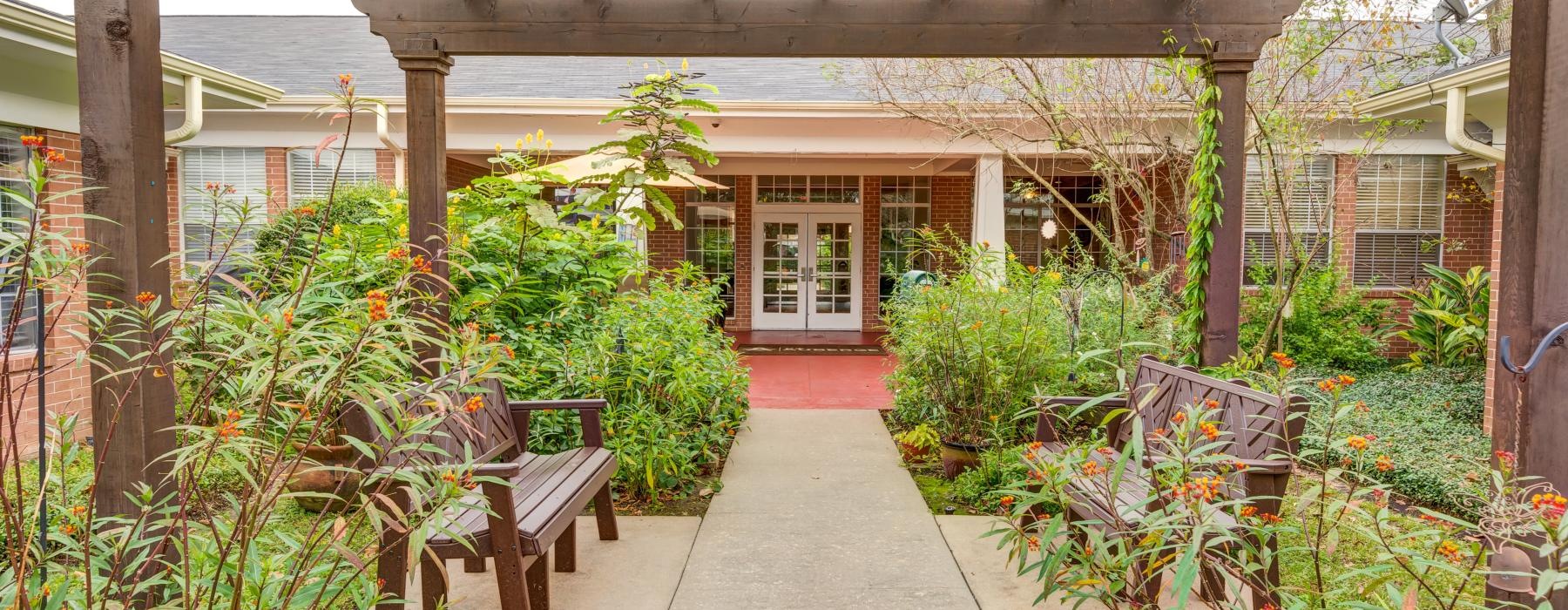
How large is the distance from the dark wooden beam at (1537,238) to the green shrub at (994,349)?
7.96ft

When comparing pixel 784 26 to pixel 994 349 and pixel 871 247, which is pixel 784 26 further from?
pixel 871 247

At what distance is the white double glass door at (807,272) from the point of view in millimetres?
14195

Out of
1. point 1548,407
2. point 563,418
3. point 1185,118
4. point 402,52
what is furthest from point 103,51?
point 1185,118

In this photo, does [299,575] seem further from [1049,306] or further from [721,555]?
[1049,306]

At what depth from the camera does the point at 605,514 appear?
436cm

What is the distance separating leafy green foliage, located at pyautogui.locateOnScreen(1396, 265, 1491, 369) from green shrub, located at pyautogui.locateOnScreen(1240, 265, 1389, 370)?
0.38 metres

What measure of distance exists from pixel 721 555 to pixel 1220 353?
256 cm

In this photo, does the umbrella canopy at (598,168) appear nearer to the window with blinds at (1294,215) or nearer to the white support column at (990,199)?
the white support column at (990,199)

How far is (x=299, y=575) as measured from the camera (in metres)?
2.02

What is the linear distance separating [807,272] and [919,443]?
8467 mm

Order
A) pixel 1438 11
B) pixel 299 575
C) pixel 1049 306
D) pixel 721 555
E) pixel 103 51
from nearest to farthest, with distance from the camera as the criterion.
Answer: pixel 299 575, pixel 103 51, pixel 721 555, pixel 1049 306, pixel 1438 11

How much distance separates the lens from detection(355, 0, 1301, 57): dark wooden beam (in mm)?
4383

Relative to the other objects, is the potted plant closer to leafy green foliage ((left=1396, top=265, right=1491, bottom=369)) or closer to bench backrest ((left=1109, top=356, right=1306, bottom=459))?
bench backrest ((left=1109, top=356, right=1306, bottom=459))

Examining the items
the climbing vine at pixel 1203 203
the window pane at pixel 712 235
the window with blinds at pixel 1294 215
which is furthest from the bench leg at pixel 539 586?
the window pane at pixel 712 235
